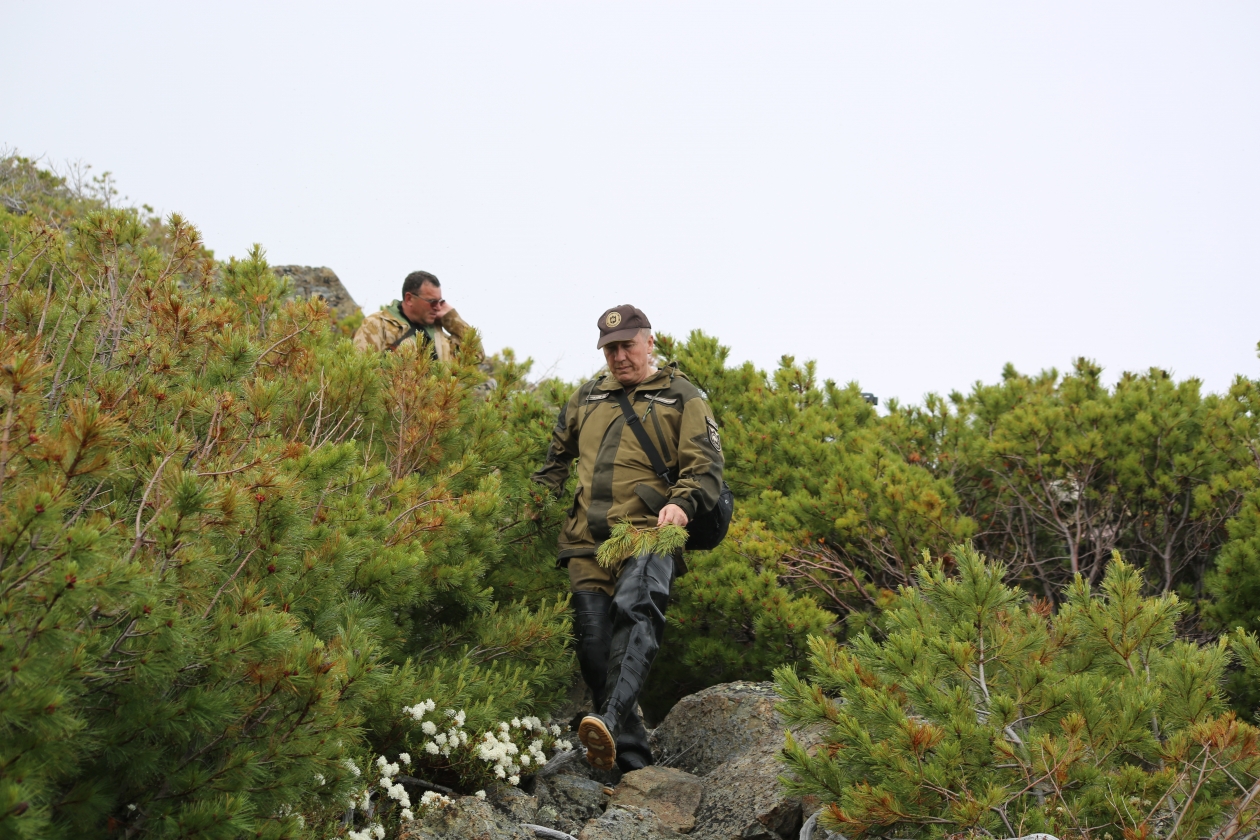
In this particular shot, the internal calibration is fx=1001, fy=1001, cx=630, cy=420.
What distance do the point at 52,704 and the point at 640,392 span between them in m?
3.25

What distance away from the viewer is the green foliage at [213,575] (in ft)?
7.13

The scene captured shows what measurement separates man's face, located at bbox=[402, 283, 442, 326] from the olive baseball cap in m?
2.28

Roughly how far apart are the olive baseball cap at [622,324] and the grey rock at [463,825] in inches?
87.8

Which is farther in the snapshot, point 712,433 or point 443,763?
point 712,433

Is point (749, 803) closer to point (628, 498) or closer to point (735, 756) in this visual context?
point (735, 756)

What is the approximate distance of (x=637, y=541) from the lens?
4422 millimetres

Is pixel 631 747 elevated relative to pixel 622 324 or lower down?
lower down

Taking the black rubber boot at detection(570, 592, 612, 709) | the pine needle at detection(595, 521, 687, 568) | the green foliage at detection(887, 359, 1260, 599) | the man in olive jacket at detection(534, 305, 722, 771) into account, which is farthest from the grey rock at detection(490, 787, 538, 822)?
the green foliage at detection(887, 359, 1260, 599)

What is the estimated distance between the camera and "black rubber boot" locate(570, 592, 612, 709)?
4.67 meters

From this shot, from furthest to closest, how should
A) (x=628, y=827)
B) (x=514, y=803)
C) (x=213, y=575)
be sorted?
(x=514, y=803) < (x=628, y=827) < (x=213, y=575)

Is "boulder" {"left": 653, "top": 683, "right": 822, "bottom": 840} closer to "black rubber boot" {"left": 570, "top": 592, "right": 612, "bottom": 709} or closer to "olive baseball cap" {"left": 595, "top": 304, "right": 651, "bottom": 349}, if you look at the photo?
"black rubber boot" {"left": 570, "top": 592, "right": 612, "bottom": 709}

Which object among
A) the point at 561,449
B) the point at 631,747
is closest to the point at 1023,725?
the point at 631,747

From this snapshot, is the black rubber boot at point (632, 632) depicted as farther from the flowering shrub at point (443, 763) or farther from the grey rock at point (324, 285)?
the grey rock at point (324, 285)

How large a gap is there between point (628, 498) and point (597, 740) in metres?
1.22
